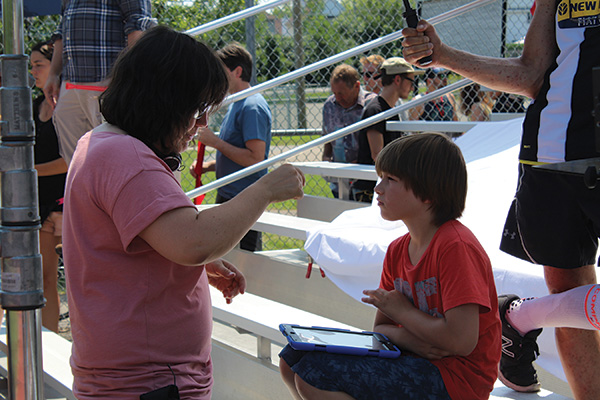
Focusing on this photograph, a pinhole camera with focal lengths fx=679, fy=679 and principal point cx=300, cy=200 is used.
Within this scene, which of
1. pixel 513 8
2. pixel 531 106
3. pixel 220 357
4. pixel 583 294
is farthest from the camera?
pixel 513 8

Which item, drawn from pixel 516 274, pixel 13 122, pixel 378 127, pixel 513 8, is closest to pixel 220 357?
pixel 516 274

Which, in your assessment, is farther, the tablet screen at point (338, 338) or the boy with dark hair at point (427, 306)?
the tablet screen at point (338, 338)

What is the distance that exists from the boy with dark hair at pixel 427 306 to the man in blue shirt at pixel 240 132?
2459mm

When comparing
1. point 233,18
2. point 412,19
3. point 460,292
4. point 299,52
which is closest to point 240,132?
point 233,18

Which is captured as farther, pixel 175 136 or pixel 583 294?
pixel 583 294

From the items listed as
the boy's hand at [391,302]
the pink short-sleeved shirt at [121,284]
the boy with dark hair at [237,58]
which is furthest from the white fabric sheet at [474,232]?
the pink short-sleeved shirt at [121,284]

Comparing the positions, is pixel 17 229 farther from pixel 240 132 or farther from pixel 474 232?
pixel 240 132

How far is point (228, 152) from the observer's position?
429 cm

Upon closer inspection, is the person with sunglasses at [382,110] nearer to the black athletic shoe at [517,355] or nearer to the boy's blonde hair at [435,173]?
the black athletic shoe at [517,355]

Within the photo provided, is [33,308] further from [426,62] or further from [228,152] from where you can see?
[228,152]

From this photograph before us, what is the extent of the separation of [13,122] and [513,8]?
502 centimetres

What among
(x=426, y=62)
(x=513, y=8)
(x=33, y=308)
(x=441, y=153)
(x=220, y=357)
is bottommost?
(x=220, y=357)

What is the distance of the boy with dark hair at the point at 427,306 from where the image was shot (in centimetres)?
168

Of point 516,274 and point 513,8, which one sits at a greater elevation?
point 513,8
